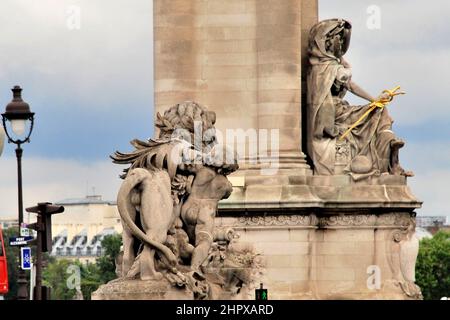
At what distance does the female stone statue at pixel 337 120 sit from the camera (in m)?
47.3

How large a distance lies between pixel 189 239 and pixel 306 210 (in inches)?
582

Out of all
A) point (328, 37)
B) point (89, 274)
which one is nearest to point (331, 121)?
point (328, 37)

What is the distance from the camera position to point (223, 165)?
3131cm

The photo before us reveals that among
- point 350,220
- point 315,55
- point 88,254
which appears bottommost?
point 88,254

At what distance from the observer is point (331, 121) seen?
47469 millimetres

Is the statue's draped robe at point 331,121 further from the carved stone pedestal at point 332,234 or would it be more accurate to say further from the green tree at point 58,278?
the green tree at point 58,278

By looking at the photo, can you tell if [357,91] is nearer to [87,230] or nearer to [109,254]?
[109,254]

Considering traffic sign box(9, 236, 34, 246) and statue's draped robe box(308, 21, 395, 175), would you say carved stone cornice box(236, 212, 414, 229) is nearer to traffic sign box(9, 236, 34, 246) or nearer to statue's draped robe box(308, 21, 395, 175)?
statue's draped robe box(308, 21, 395, 175)

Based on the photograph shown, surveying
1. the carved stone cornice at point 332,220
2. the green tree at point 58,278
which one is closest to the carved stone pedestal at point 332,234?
the carved stone cornice at point 332,220

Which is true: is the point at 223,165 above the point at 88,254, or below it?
above
